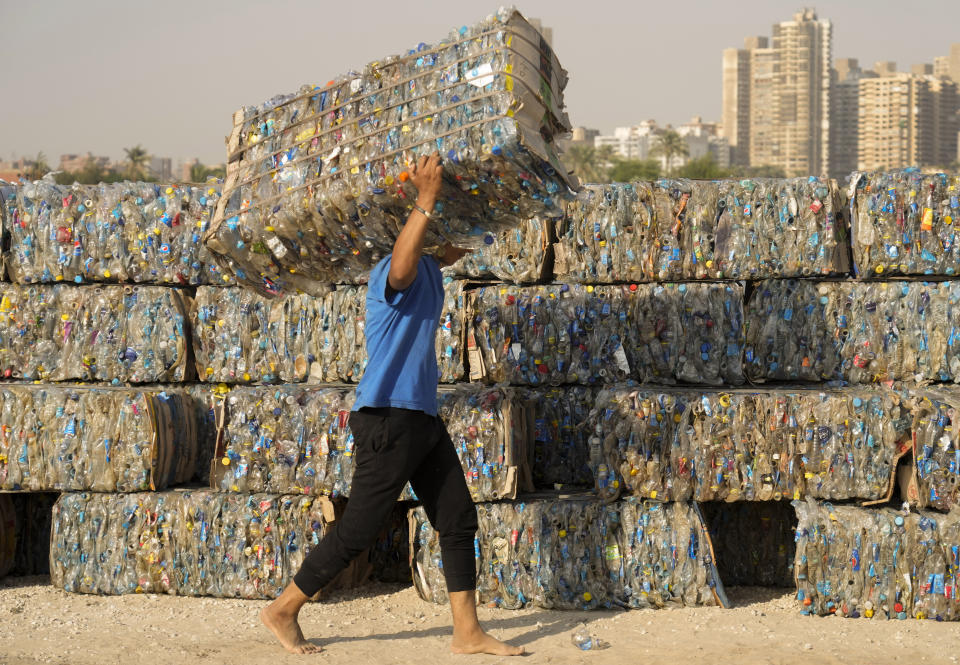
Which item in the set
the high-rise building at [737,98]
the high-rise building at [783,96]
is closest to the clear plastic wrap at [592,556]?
the high-rise building at [783,96]

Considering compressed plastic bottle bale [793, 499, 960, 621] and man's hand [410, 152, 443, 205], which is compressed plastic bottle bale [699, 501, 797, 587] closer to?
compressed plastic bottle bale [793, 499, 960, 621]

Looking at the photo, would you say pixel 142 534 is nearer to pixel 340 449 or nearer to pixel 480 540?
pixel 340 449

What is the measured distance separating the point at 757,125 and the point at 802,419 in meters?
177

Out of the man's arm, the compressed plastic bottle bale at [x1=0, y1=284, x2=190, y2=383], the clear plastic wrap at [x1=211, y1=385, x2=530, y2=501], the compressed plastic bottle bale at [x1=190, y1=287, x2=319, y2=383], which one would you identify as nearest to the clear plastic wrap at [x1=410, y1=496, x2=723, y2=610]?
the clear plastic wrap at [x1=211, y1=385, x2=530, y2=501]

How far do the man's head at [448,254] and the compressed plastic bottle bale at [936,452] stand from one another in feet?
8.10

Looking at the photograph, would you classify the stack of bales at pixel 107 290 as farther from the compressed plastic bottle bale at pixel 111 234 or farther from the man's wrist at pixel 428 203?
the man's wrist at pixel 428 203

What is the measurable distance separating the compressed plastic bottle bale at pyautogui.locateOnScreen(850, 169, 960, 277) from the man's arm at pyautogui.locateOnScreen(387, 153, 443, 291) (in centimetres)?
275

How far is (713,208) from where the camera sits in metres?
6.28

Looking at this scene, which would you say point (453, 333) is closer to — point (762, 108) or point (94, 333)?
point (94, 333)

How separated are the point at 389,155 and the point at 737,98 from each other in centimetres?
18366

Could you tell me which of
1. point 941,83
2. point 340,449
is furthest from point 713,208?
point 941,83

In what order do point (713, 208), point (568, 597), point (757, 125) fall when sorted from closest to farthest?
point (568, 597)
point (713, 208)
point (757, 125)

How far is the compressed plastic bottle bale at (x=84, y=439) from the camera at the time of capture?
20.3 ft

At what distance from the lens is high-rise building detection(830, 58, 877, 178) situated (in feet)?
526
